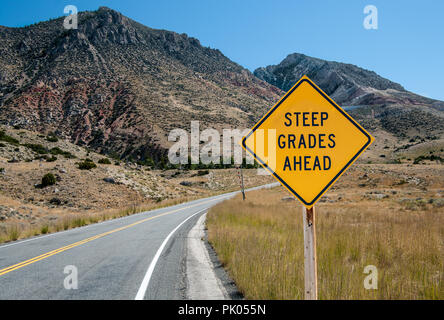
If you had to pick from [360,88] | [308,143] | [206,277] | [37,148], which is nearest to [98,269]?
[206,277]

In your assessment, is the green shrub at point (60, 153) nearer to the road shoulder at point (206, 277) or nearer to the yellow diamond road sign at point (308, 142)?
the road shoulder at point (206, 277)

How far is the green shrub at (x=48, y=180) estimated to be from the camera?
90.3ft

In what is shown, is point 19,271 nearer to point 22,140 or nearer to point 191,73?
point 22,140

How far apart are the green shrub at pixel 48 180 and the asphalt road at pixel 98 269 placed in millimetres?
20031

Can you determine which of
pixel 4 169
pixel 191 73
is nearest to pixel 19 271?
pixel 4 169

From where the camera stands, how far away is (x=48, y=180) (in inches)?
1089

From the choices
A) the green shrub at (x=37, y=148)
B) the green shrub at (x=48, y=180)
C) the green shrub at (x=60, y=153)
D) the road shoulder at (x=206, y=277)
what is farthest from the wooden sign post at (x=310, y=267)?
the green shrub at (x=37, y=148)

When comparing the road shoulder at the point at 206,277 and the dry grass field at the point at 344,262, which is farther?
the road shoulder at the point at 206,277

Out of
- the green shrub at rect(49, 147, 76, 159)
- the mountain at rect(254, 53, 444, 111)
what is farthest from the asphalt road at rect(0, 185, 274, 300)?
the mountain at rect(254, 53, 444, 111)

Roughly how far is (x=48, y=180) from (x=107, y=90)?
6193 centimetres

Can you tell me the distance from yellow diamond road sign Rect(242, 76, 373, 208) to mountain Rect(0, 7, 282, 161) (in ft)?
206

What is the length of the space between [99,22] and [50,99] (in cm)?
5328

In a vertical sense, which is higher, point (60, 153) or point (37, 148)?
point (37, 148)

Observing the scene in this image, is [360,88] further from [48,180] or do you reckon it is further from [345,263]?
[345,263]
